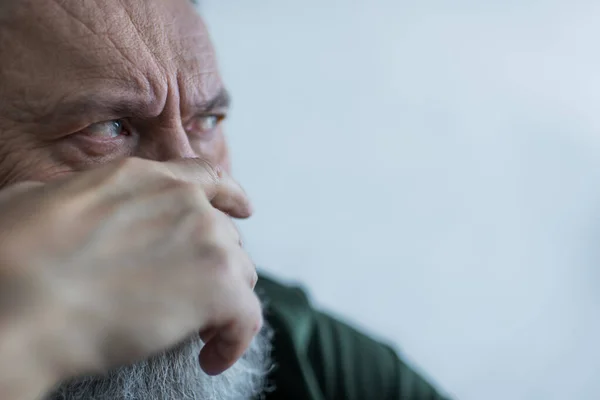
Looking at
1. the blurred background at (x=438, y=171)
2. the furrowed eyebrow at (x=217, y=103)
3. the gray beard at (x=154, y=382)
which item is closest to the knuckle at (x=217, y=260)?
the gray beard at (x=154, y=382)

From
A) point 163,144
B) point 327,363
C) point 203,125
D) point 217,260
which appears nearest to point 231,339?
point 217,260

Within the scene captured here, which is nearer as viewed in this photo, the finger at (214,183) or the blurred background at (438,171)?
the finger at (214,183)

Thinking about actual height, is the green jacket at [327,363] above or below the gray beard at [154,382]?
below

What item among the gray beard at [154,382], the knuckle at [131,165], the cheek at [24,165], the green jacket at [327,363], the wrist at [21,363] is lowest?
the green jacket at [327,363]

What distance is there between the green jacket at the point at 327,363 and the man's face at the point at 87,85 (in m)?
0.54

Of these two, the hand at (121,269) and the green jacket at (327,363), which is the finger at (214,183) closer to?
the hand at (121,269)

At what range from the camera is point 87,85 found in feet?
2.73

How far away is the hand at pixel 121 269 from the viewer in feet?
1.78

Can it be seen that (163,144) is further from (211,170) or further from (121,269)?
(121,269)

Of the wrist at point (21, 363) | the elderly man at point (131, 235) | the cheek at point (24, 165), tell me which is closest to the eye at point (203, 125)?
the elderly man at point (131, 235)

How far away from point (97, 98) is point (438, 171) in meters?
1.04

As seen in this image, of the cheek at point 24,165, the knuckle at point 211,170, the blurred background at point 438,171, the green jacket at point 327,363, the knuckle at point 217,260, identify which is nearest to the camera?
the knuckle at point 217,260

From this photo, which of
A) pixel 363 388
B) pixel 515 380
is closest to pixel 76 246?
pixel 363 388

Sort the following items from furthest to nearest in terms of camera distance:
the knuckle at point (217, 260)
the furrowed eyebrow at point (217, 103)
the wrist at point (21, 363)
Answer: the furrowed eyebrow at point (217, 103) < the knuckle at point (217, 260) < the wrist at point (21, 363)
